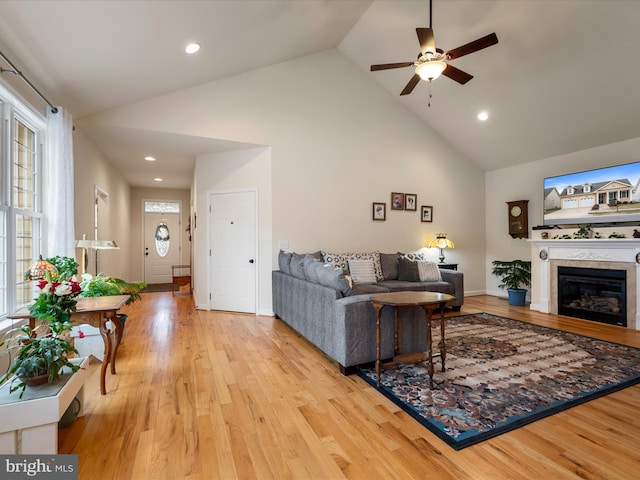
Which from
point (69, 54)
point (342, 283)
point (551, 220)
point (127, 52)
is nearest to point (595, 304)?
point (551, 220)

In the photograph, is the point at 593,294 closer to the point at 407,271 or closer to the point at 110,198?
the point at 407,271

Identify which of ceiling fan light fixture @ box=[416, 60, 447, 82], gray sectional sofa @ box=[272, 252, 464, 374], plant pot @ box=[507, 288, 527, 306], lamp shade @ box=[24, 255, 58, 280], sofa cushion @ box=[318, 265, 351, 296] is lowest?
plant pot @ box=[507, 288, 527, 306]

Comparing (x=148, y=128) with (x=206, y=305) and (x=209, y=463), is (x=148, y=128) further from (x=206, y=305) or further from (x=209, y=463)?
(x=209, y=463)

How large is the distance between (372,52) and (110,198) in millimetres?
5380

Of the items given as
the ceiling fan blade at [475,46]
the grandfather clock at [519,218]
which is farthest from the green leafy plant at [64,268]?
the grandfather clock at [519,218]

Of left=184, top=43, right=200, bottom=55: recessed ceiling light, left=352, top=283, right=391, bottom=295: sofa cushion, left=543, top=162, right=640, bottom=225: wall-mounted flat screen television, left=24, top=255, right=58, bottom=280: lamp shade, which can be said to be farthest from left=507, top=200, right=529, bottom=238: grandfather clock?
left=24, top=255, right=58, bottom=280: lamp shade

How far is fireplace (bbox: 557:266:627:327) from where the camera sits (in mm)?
4441

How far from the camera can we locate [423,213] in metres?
6.34

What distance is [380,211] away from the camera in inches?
231

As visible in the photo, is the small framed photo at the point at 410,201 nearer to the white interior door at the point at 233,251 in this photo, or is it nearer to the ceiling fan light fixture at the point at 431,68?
the white interior door at the point at 233,251

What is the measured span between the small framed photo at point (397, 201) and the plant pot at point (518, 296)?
252 centimetres

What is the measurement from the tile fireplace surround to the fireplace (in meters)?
0.06

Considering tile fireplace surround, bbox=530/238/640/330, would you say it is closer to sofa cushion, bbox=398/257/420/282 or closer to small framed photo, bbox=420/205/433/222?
small framed photo, bbox=420/205/433/222

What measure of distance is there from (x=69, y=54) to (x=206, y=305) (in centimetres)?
374
